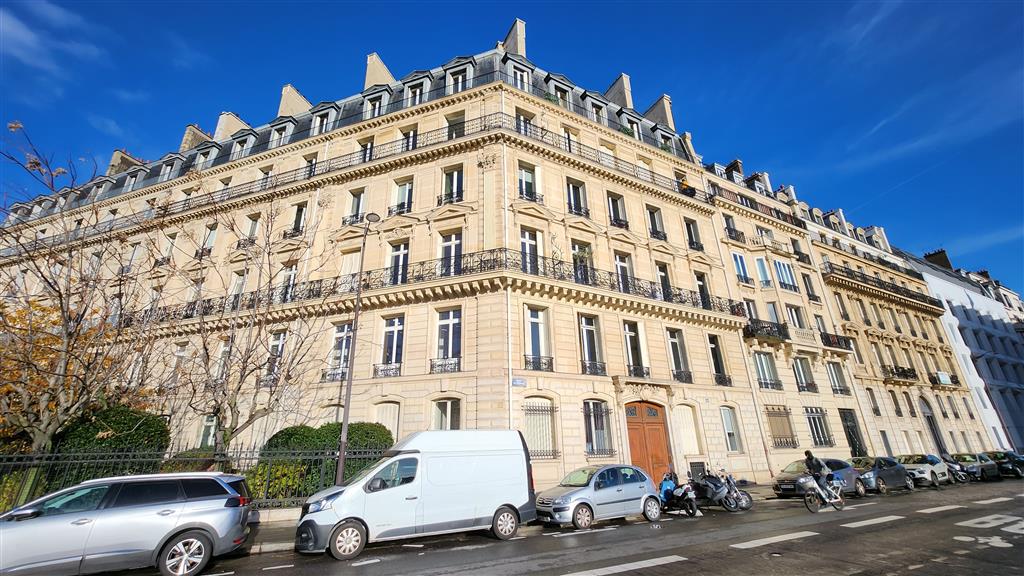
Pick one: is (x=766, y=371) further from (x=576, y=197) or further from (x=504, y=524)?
(x=504, y=524)

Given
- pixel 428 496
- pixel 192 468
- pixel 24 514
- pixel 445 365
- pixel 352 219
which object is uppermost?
pixel 352 219

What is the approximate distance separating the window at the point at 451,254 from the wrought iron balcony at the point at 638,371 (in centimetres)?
804

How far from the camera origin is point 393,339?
16203 millimetres

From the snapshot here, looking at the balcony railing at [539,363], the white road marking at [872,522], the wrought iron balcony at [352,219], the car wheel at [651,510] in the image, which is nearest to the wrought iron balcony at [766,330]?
the white road marking at [872,522]

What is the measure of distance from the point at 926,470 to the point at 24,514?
2740 cm

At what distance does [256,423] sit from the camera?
53.4ft

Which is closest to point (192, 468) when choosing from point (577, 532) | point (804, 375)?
point (577, 532)

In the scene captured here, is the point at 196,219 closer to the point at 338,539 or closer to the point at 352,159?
the point at 352,159

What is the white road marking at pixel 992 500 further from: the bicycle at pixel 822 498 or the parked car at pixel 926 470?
the parked car at pixel 926 470

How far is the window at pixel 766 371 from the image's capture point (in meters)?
20.5

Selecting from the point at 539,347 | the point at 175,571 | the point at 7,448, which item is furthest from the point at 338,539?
the point at 7,448

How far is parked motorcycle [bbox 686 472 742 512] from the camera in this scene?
39.1 ft

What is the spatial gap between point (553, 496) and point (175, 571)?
7482 mm

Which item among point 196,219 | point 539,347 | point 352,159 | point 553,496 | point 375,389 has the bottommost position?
point 553,496
